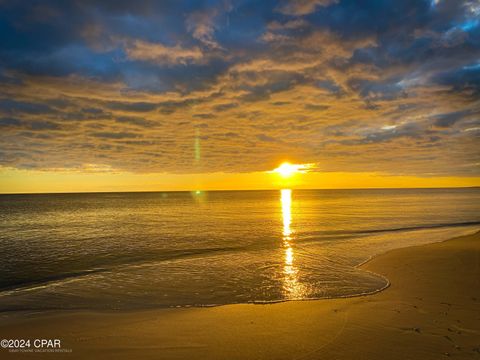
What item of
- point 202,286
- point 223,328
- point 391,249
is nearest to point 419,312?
point 223,328

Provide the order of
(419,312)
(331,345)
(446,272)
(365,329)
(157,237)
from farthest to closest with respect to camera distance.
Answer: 1. (157,237)
2. (446,272)
3. (419,312)
4. (365,329)
5. (331,345)

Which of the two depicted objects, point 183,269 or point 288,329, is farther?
point 183,269

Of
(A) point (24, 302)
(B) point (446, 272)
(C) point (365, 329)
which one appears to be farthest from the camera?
(B) point (446, 272)

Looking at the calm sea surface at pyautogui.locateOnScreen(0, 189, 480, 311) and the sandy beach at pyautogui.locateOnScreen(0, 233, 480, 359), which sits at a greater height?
the sandy beach at pyautogui.locateOnScreen(0, 233, 480, 359)

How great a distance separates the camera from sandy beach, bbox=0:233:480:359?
312 inches

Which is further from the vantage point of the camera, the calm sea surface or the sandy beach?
the calm sea surface

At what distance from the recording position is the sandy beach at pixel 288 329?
793cm

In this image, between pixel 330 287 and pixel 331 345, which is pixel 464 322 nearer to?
pixel 331 345

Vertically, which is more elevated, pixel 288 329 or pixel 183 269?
pixel 288 329

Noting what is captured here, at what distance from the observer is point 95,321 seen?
34.7 feet

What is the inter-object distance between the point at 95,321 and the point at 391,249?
73.5 feet

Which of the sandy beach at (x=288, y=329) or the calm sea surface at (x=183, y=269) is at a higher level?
the sandy beach at (x=288, y=329)

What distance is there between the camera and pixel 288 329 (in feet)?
30.7

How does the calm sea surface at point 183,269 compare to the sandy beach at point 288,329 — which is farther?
the calm sea surface at point 183,269
